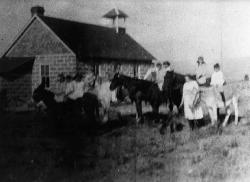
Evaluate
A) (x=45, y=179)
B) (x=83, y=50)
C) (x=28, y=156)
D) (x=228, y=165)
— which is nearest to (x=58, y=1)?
(x=28, y=156)

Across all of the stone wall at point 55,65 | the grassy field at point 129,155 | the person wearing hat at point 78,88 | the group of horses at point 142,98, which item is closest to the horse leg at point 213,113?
the group of horses at point 142,98

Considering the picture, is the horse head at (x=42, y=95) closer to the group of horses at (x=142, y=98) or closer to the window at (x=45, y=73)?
the group of horses at (x=142, y=98)

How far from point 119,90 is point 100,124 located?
90 cm

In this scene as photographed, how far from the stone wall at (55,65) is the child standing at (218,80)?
779 centimetres

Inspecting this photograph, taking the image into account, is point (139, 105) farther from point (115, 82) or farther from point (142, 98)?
point (115, 82)

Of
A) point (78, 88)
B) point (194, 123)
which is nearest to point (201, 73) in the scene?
point (194, 123)

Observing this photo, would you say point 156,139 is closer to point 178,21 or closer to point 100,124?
point 100,124

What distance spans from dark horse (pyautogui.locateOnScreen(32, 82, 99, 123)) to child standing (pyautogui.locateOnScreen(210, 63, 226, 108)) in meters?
2.69

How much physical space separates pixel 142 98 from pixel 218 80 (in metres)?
1.74

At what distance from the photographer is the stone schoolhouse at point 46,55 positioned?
1480 cm

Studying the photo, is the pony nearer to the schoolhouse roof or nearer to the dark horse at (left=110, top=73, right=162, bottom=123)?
the dark horse at (left=110, top=73, right=162, bottom=123)

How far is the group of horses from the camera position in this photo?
785 centimetres

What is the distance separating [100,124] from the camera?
336 inches

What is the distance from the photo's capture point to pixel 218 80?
8000mm
